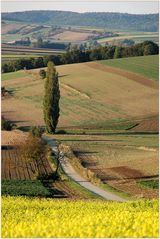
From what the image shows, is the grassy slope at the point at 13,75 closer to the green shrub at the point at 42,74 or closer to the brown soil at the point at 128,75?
the green shrub at the point at 42,74

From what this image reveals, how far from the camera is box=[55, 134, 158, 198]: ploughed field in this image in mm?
38000

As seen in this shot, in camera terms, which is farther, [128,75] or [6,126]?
[128,75]

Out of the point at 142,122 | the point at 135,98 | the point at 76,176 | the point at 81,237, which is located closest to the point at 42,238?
the point at 81,237

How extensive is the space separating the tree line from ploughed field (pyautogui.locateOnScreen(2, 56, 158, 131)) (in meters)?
7.10

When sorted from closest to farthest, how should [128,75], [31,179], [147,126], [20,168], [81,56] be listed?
[31,179] < [20,168] < [147,126] < [128,75] < [81,56]

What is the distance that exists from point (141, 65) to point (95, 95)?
2021 centimetres

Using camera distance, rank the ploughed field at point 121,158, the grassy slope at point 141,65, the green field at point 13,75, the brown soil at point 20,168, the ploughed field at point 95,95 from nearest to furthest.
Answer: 1. the ploughed field at point 121,158
2. the brown soil at point 20,168
3. the ploughed field at point 95,95
4. the grassy slope at point 141,65
5. the green field at point 13,75

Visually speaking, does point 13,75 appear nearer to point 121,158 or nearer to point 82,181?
point 121,158

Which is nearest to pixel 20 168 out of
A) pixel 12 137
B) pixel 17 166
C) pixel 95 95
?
pixel 17 166

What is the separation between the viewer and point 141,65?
317 feet

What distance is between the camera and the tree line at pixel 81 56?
10619 centimetres

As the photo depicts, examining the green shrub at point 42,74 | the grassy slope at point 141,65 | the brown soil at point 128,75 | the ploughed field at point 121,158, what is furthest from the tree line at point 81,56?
the ploughed field at point 121,158

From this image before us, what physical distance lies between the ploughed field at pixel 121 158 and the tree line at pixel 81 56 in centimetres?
4930

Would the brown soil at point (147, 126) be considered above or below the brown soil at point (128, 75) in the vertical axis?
below
